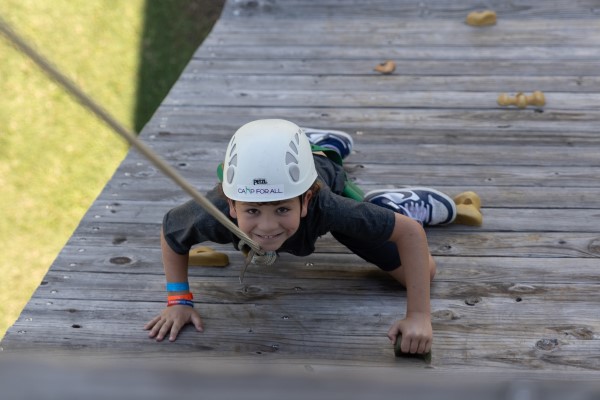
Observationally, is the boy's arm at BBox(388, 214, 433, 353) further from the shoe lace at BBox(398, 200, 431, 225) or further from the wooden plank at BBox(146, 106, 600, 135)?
the wooden plank at BBox(146, 106, 600, 135)

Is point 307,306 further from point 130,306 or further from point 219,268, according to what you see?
point 130,306

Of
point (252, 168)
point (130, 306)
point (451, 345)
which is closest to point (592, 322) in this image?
point (451, 345)

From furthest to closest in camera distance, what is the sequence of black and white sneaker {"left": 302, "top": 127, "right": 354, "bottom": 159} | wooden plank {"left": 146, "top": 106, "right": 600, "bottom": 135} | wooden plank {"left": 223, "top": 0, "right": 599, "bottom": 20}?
wooden plank {"left": 223, "top": 0, "right": 599, "bottom": 20} < wooden plank {"left": 146, "top": 106, "right": 600, "bottom": 135} < black and white sneaker {"left": 302, "top": 127, "right": 354, "bottom": 159}

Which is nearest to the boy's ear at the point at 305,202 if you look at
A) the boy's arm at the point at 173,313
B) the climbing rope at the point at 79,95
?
the climbing rope at the point at 79,95

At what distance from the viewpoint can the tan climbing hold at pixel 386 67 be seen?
13.7 feet

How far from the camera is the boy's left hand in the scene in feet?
7.34

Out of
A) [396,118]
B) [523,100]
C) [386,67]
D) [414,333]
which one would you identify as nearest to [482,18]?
[386,67]

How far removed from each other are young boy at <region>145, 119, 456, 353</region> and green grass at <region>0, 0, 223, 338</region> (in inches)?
93.3

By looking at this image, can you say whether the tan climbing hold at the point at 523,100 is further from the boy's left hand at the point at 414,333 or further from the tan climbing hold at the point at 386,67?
the boy's left hand at the point at 414,333

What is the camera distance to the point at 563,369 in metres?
2.21

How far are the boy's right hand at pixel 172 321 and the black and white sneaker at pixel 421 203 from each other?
2.38 feet

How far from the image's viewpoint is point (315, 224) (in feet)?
7.61

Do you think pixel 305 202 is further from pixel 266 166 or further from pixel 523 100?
pixel 523 100

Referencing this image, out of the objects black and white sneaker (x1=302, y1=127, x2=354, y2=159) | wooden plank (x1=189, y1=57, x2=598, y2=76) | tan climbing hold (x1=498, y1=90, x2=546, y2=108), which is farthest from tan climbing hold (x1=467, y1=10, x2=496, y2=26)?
black and white sneaker (x1=302, y1=127, x2=354, y2=159)
